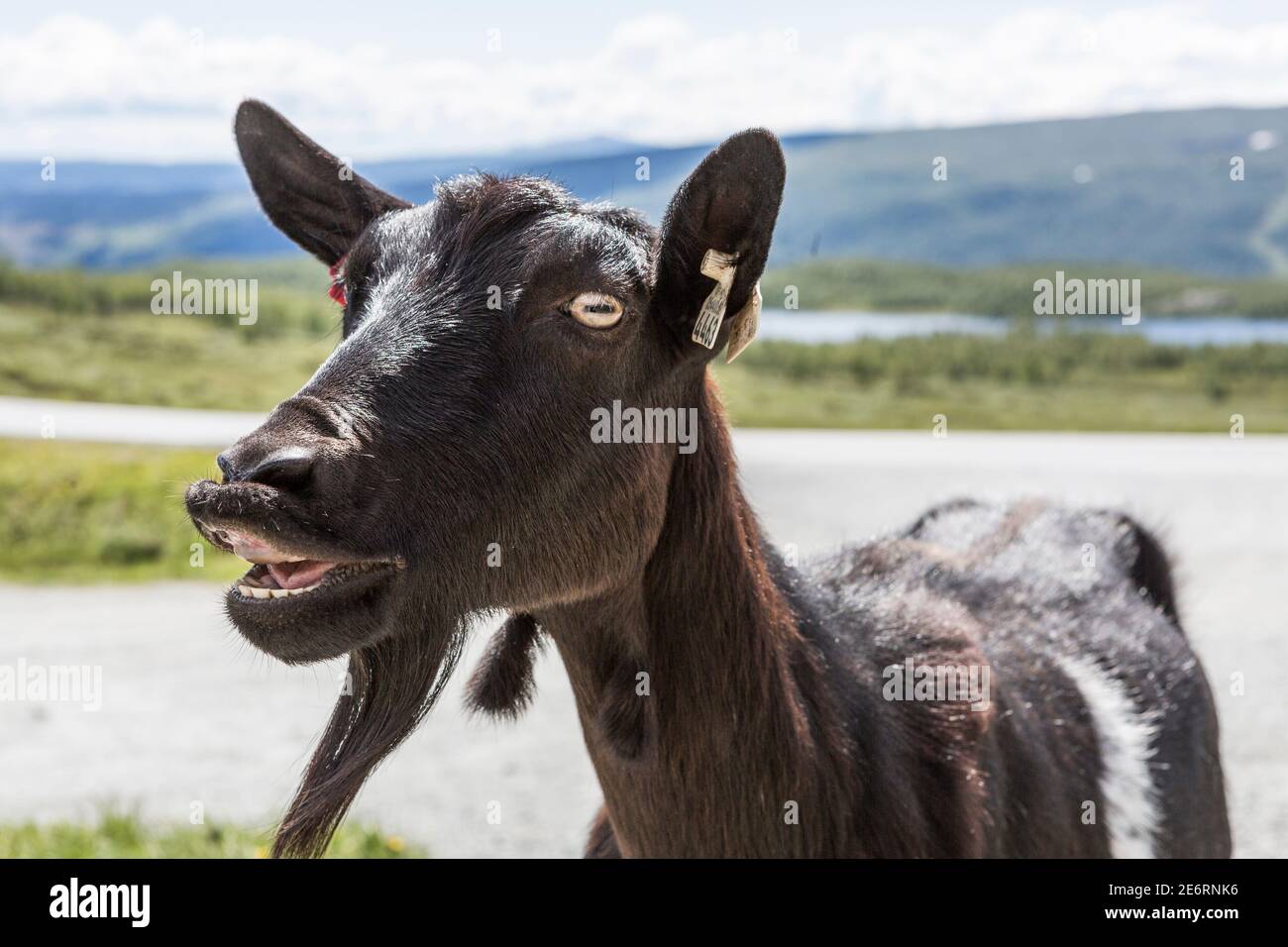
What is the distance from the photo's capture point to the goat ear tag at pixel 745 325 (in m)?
2.64

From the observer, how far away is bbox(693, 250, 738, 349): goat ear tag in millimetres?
2539

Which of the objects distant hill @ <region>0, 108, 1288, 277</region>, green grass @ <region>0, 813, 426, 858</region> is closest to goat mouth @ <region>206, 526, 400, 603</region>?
green grass @ <region>0, 813, 426, 858</region>

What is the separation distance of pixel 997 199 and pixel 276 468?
67.5ft

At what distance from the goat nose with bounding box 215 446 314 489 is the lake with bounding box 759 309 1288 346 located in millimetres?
17377

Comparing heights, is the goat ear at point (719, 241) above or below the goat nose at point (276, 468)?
above

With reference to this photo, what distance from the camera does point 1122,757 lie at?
3779mm

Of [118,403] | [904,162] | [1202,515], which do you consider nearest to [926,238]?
[904,162]

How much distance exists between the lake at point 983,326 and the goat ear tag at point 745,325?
54.7 feet

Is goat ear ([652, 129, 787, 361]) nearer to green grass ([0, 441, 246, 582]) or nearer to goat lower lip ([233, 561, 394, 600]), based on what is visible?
goat lower lip ([233, 561, 394, 600])

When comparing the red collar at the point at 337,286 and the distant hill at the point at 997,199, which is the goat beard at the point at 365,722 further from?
the distant hill at the point at 997,199

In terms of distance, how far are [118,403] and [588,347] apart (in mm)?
15854

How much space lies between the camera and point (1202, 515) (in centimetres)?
1321

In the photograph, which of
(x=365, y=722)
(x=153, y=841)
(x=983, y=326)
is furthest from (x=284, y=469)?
(x=983, y=326)

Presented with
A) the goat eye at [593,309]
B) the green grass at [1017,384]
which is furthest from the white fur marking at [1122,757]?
the green grass at [1017,384]
